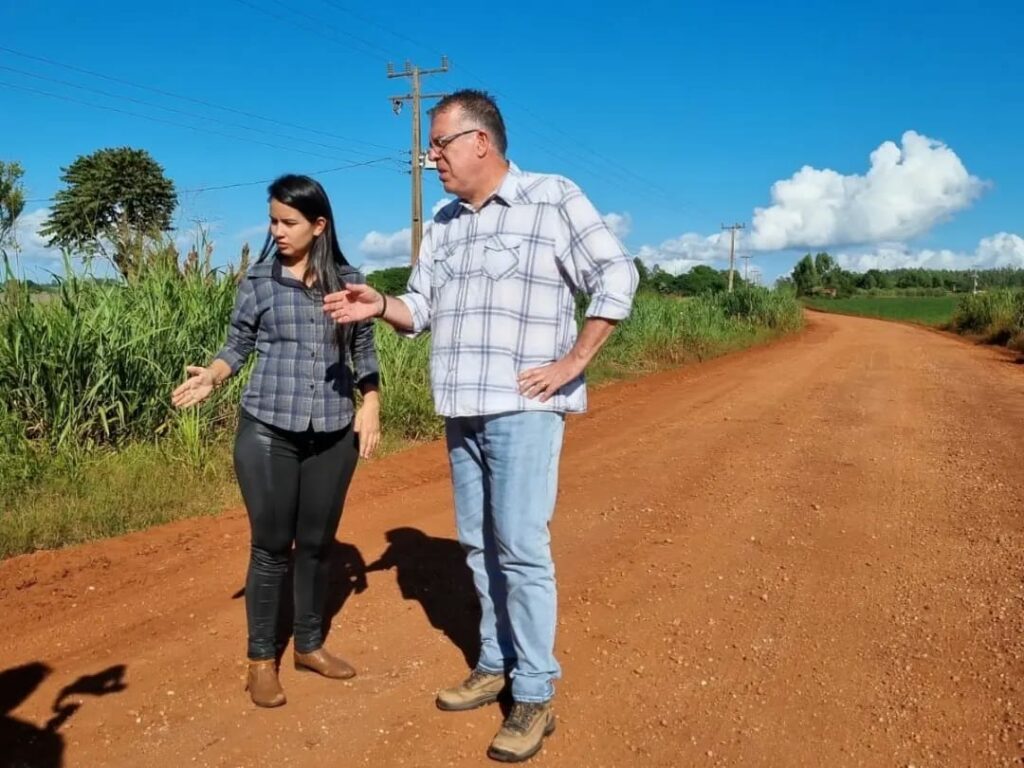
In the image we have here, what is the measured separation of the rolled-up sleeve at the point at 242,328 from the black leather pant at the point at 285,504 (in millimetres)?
232

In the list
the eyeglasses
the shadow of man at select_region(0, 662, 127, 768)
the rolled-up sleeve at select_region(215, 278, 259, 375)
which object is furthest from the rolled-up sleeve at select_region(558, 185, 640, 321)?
the shadow of man at select_region(0, 662, 127, 768)

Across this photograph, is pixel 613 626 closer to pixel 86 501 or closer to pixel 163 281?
pixel 86 501

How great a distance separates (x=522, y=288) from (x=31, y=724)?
7.03 ft

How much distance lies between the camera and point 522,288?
2482mm

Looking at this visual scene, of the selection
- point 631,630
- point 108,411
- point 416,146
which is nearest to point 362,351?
point 631,630

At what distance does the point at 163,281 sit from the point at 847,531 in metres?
5.28

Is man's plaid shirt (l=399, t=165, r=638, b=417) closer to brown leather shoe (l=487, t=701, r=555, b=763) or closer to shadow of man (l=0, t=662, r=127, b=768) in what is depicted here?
brown leather shoe (l=487, t=701, r=555, b=763)

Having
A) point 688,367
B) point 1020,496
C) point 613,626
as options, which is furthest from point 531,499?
point 688,367

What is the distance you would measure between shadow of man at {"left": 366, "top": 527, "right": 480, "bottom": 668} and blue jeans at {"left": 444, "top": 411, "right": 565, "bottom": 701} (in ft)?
1.96

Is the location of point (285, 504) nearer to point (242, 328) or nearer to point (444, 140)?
point (242, 328)

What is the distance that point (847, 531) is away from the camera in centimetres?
468

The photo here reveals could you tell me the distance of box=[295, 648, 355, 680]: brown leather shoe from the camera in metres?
3.00

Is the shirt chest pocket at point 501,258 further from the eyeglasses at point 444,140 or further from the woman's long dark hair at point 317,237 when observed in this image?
the woman's long dark hair at point 317,237

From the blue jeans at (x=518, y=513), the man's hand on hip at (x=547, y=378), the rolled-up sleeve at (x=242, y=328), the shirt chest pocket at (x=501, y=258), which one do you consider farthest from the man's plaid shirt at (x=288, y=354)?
the man's hand on hip at (x=547, y=378)
